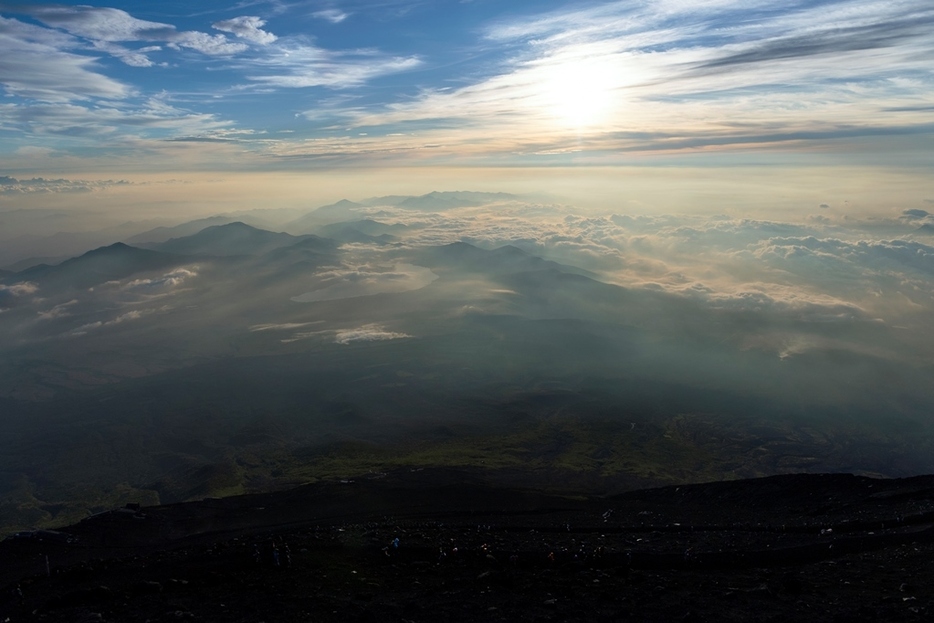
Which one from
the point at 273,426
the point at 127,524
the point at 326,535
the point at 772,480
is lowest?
the point at 273,426

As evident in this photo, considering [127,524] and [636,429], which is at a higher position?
[127,524]

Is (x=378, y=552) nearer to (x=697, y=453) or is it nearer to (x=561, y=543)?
(x=561, y=543)

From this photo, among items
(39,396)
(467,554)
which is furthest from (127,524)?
(39,396)

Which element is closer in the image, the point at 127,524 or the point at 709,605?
the point at 709,605

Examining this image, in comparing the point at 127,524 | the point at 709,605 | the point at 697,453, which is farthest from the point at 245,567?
the point at 697,453

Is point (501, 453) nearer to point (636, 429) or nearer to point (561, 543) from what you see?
point (636, 429)

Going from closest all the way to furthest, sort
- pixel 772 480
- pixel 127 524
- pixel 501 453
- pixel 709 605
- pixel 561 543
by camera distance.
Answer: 1. pixel 709 605
2. pixel 561 543
3. pixel 127 524
4. pixel 772 480
5. pixel 501 453

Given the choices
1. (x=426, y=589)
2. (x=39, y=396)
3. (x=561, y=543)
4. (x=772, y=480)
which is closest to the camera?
(x=426, y=589)
